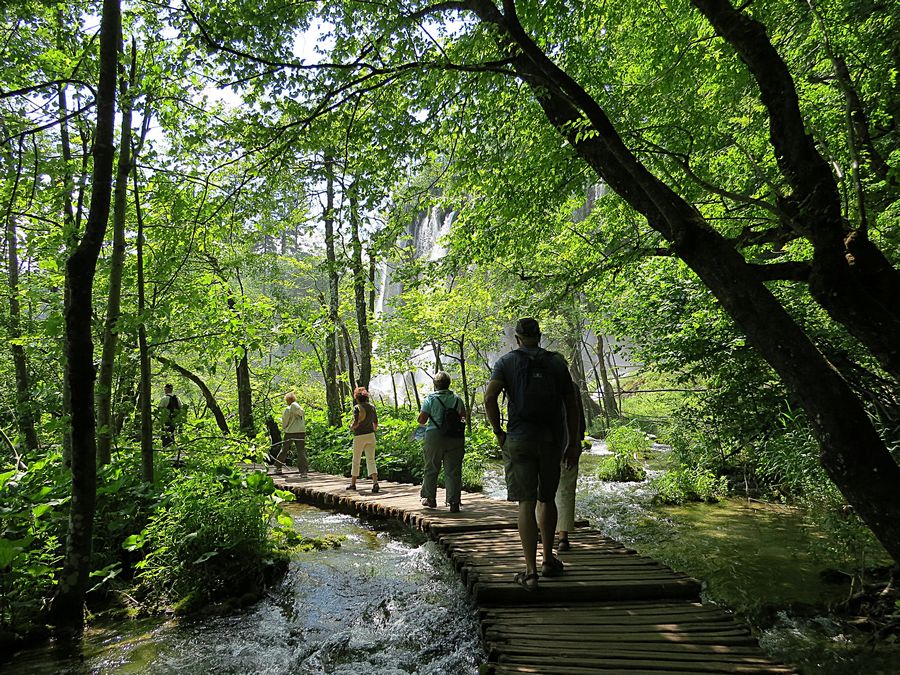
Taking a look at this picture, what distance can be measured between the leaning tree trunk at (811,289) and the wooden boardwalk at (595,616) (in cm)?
142

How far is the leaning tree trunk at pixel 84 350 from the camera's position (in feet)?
15.1

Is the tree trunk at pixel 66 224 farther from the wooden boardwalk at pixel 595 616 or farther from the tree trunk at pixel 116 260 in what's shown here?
the wooden boardwalk at pixel 595 616

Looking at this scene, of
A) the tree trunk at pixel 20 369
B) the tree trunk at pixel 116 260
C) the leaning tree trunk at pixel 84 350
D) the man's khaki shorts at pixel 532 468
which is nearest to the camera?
the man's khaki shorts at pixel 532 468

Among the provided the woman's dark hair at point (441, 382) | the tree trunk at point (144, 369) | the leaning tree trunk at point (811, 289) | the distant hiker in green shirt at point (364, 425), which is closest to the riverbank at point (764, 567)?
the leaning tree trunk at point (811, 289)

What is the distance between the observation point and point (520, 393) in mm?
4406

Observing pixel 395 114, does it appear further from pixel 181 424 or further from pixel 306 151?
pixel 181 424

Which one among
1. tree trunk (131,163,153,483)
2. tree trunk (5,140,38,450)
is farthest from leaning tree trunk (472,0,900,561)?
tree trunk (5,140,38,450)

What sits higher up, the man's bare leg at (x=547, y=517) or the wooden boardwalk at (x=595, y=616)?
the man's bare leg at (x=547, y=517)

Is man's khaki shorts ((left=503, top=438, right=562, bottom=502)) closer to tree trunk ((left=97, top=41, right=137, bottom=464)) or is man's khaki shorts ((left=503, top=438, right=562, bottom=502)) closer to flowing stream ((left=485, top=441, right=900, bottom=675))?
flowing stream ((left=485, top=441, right=900, bottom=675))

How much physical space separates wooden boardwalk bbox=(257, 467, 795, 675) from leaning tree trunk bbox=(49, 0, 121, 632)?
11.8ft

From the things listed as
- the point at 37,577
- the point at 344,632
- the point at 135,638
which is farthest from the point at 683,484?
the point at 37,577

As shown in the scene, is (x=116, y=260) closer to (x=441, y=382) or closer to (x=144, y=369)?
(x=144, y=369)

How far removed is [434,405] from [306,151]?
3.74m

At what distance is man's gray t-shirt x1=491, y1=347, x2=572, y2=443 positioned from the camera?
435cm
